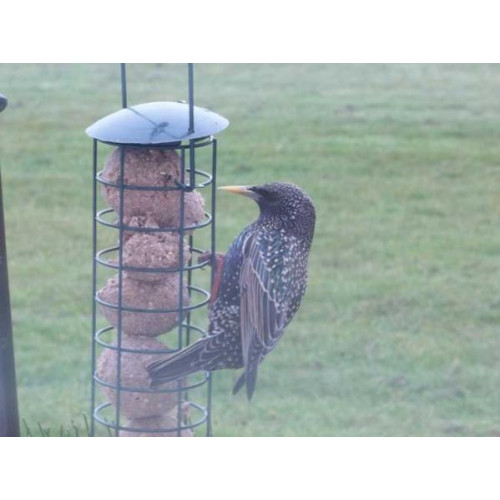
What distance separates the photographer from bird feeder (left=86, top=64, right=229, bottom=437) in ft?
9.30

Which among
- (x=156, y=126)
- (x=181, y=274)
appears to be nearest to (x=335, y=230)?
(x=181, y=274)

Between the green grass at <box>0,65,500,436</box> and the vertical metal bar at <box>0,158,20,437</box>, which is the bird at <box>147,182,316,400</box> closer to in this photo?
the vertical metal bar at <box>0,158,20,437</box>

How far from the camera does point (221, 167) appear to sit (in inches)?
321

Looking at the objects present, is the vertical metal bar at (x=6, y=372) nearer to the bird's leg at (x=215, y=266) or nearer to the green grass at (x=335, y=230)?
the bird's leg at (x=215, y=266)

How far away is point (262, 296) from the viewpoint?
9.73ft

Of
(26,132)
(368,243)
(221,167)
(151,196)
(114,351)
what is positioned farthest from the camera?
(26,132)

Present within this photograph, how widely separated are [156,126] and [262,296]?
1.76 ft

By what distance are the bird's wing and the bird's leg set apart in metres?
0.14

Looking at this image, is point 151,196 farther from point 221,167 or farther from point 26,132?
point 26,132

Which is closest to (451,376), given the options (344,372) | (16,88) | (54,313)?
(344,372)

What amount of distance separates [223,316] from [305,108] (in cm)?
630

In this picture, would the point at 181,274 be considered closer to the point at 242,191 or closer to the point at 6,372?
the point at 242,191

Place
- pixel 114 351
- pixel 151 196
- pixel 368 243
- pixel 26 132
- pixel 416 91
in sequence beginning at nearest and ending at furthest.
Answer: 1. pixel 151 196
2. pixel 114 351
3. pixel 368 243
4. pixel 26 132
5. pixel 416 91

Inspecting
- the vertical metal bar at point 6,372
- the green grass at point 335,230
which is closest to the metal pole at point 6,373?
the vertical metal bar at point 6,372
